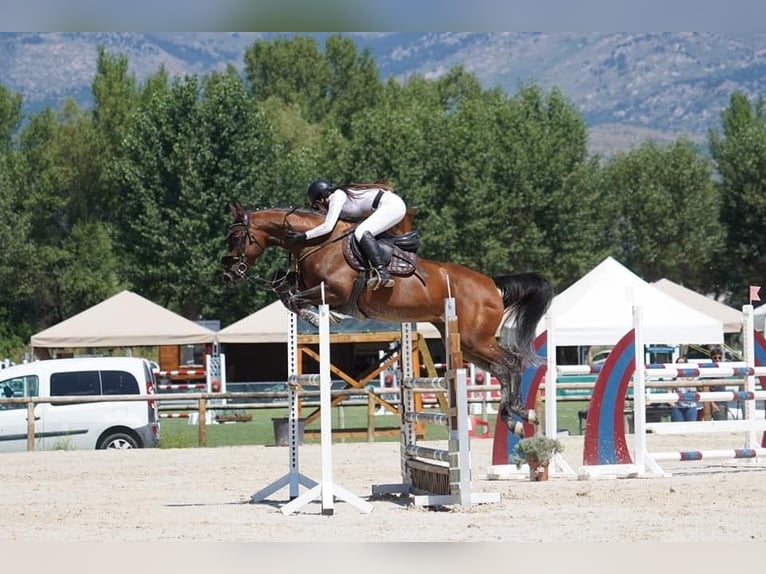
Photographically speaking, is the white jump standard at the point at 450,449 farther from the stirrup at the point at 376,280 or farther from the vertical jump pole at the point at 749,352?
the vertical jump pole at the point at 749,352

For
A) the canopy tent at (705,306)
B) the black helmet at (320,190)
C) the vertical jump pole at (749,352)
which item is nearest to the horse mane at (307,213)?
the black helmet at (320,190)

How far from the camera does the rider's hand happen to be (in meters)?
8.84

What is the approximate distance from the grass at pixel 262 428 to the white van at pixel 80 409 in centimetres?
62

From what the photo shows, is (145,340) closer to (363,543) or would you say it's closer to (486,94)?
(363,543)

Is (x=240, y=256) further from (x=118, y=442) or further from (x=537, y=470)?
(x=118, y=442)

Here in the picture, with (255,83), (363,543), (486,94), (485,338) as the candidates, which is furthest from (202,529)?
(255,83)

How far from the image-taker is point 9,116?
45.4 m

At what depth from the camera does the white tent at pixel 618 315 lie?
1833 centimetres

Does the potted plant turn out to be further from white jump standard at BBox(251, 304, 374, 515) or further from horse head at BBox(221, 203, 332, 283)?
horse head at BBox(221, 203, 332, 283)

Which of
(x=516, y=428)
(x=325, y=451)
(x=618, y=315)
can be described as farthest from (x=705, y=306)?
Result: (x=325, y=451)

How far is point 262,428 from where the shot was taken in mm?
20484

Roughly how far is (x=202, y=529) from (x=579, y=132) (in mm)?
35656

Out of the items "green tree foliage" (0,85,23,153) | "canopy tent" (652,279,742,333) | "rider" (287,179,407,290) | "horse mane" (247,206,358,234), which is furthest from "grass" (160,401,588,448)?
"green tree foliage" (0,85,23,153)

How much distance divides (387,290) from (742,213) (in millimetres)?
35314
